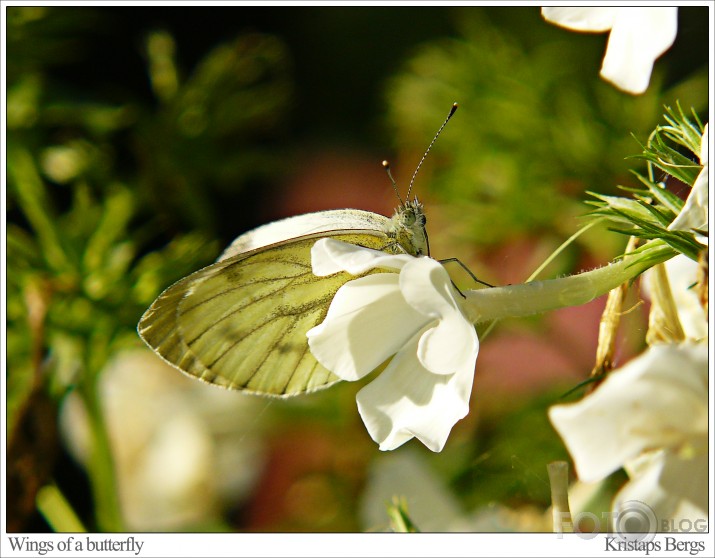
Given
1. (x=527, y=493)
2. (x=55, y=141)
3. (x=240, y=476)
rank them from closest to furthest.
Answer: (x=527, y=493), (x=55, y=141), (x=240, y=476)

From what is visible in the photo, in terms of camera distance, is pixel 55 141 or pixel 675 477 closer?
pixel 675 477

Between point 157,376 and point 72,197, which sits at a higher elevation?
point 72,197

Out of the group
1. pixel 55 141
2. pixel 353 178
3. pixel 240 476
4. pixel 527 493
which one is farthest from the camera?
pixel 353 178

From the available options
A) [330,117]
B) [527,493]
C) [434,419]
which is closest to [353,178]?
[330,117]

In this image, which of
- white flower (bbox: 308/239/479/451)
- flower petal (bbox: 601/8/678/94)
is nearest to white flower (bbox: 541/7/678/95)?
flower petal (bbox: 601/8/678/94)

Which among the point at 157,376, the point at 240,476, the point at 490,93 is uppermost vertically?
the point at 490,93

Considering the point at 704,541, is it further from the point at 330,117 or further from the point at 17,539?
the point at 330,117

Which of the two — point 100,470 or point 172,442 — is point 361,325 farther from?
point 172,442
